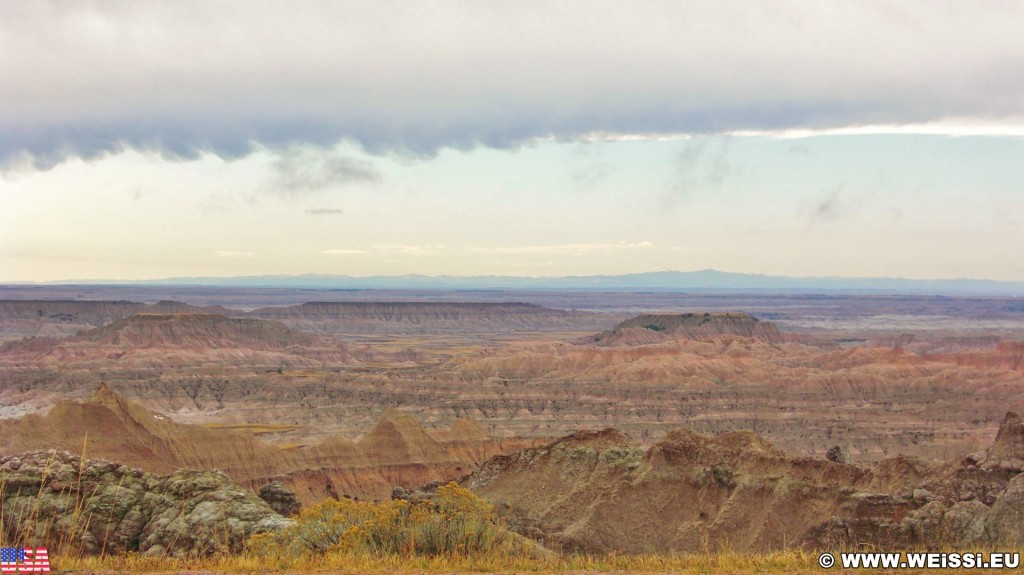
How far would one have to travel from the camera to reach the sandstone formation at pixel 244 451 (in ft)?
208

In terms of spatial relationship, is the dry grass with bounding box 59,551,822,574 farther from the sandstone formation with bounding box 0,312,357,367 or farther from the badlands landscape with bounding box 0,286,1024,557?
the sandstone formation with bounding box 0,312,357,367

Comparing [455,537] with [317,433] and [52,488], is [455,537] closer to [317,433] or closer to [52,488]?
[52,488]

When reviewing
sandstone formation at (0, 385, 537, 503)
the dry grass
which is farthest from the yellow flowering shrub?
sandstone formation at (0, 385, 537, 503)

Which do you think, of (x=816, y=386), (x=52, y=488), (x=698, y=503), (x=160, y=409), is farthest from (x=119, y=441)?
(x=816, y=386)

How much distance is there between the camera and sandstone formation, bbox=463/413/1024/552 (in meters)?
34.1

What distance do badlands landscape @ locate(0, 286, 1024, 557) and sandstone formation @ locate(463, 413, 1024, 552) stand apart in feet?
0.31

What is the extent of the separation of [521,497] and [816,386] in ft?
297

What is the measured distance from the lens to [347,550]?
19.2 m

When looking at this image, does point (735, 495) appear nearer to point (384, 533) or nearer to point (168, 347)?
point (384, 533)

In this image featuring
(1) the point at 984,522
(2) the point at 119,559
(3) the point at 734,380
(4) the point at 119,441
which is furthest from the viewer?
(3) the point at 734,380

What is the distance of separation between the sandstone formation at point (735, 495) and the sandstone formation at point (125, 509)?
15509 mm

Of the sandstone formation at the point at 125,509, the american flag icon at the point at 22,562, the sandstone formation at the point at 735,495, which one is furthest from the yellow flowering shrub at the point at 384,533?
the sandstone formation at the point at 735,495

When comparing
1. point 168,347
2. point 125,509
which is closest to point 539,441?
point 125,509

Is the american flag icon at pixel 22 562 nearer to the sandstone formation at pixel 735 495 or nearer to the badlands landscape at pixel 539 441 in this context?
the badlands landscape at pixel 539 441
